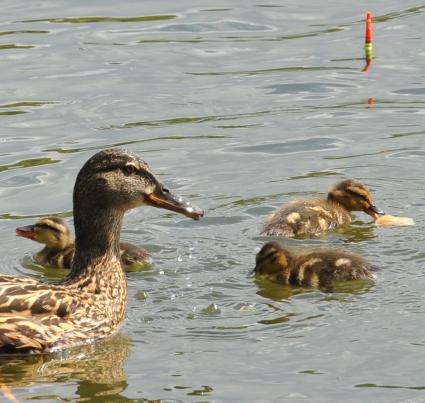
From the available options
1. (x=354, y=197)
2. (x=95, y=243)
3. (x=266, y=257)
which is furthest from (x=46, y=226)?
(x=354, y=197)

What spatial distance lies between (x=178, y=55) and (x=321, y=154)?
8.79ft

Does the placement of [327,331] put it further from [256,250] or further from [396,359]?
[256,250]

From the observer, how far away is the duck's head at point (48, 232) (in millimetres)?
8844

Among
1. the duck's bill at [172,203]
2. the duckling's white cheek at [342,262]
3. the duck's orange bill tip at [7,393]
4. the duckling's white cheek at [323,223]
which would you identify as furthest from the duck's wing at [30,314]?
the duckling's white cheek at [323,223]

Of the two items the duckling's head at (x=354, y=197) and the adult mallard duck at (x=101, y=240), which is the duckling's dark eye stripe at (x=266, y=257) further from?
the duckling's head at (x=354, y=197)

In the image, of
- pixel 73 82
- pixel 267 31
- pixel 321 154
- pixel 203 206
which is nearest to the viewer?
pixel 203 206

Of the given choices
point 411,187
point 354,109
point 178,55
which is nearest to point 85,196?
point 411,187

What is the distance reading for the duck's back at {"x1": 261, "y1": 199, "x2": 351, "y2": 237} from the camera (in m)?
9.08

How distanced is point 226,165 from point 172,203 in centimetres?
244

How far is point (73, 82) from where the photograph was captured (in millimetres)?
12148

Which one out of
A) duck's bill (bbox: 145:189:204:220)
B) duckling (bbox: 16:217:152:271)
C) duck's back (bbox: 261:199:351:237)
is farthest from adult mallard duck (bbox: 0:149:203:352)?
duck's back (bbox: 261:199:351:237)

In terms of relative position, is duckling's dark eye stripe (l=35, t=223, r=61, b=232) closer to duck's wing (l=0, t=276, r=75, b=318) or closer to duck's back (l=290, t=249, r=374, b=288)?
duck's wing (l=0, t=276, r=75, b=318)

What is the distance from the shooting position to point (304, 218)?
30.1 ft

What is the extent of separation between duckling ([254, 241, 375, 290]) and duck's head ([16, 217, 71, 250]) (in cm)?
125
